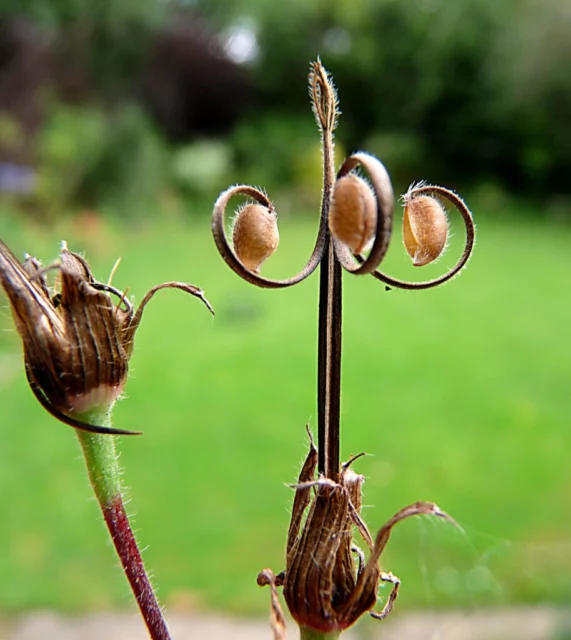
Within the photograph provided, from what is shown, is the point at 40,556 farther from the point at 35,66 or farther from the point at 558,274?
the point at 35,66

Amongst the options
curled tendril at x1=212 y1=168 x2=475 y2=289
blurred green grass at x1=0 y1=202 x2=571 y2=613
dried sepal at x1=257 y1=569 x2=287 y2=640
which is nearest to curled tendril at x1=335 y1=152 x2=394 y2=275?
curled tendril at x1=212 y1=168 x2=475 y2=289

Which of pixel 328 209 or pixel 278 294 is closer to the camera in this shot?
pixel 328 209

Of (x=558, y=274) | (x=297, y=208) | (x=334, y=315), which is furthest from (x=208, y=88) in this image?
(x=334, y=315)

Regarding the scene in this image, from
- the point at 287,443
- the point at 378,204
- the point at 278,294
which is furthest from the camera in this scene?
the point at 278,294

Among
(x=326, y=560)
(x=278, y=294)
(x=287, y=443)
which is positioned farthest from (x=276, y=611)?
(x=278, y=294)

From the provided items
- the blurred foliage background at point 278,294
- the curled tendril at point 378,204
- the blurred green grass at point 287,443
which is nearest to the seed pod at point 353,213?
the curled tendril at point 378,204

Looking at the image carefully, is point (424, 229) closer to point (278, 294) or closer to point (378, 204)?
point (378, 204)
